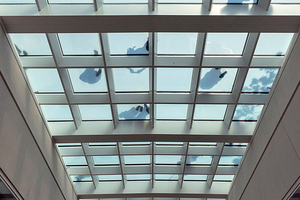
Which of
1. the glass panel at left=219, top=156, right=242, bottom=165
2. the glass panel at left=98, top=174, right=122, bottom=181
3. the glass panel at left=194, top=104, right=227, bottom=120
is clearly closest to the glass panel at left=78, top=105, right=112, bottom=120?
the glass panel at left=194, top=104, right=227, bottom=120

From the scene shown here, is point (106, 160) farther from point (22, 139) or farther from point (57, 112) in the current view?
point (22, 139)

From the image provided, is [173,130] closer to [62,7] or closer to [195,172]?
[195,172]

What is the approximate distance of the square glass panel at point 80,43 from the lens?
11.3 meters

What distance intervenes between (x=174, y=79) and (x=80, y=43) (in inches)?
204

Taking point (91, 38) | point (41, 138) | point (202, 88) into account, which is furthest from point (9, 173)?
point (202, 88)

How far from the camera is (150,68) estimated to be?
12422 mm

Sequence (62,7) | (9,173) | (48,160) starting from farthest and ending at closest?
(48,160), (9,173), (62,7)

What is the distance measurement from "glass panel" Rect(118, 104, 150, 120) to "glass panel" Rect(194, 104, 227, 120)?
10.1 feet

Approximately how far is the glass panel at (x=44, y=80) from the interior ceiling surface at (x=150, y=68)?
5 cm

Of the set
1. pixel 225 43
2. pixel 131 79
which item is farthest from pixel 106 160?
pixel 225 43

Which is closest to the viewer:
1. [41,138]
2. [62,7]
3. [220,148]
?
[62,7]

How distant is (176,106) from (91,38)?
6.56 meters

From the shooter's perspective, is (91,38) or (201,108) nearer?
(91,38)

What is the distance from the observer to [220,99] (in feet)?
45.6
